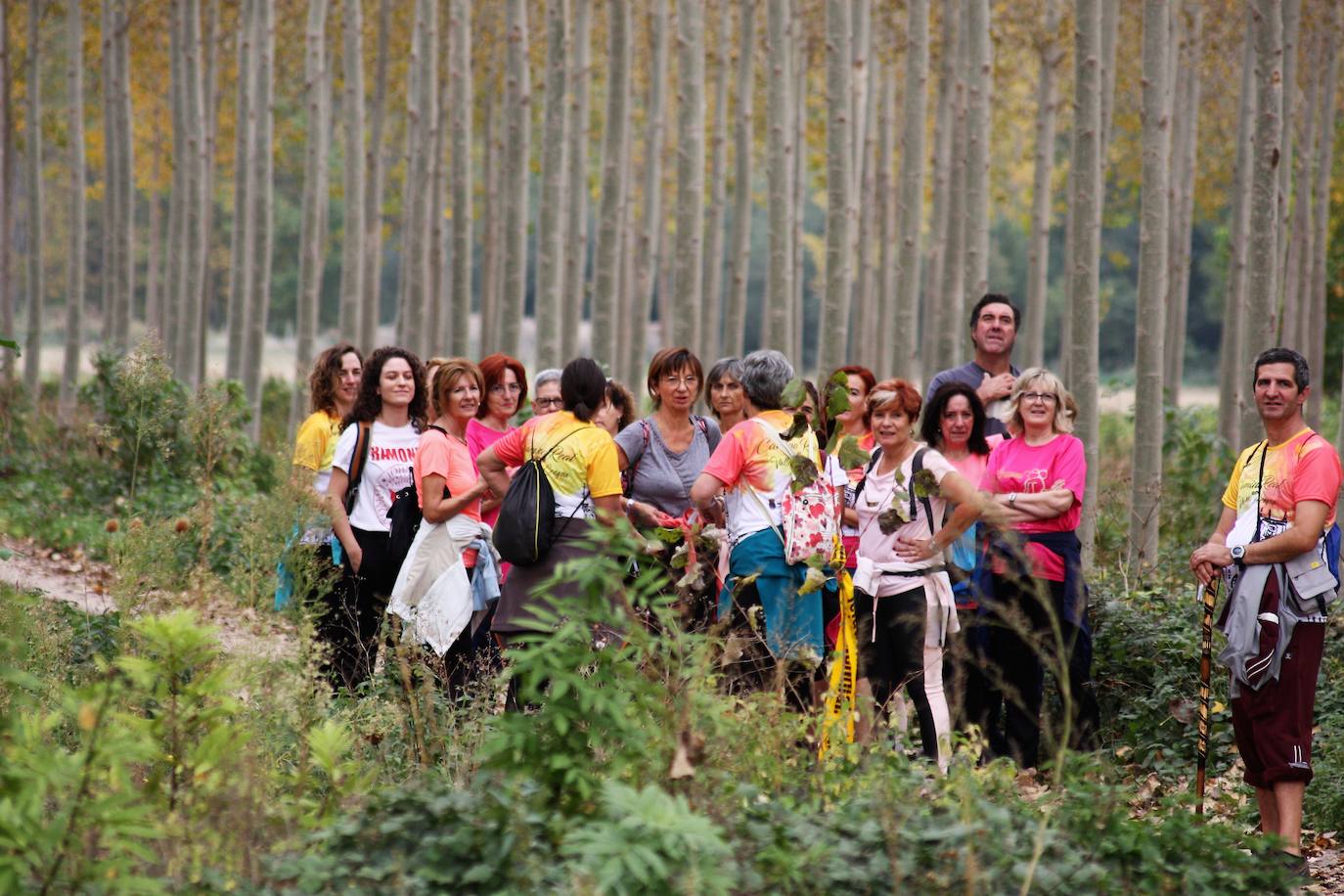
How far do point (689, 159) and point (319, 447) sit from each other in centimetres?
658

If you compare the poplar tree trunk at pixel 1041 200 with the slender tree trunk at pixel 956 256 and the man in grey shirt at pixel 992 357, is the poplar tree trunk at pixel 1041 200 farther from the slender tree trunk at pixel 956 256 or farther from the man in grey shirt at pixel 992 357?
the man in grey shirt at pixel 992 357

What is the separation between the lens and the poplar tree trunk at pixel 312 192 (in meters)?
16.7

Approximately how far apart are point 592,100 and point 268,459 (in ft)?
51.1

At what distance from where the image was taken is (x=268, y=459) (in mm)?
14953

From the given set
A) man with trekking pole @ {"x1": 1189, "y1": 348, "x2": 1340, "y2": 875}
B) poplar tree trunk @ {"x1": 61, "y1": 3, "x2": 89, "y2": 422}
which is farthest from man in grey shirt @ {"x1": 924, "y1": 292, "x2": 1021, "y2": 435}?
poplar tree trunk @ {"x1": 61, "y1": 3, "x2": 89, "y2": 422}

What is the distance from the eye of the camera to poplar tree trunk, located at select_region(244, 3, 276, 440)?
57.8 feet

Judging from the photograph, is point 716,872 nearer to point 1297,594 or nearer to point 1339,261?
point 1297,594

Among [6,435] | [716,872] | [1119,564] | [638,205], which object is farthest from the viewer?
[638,205]

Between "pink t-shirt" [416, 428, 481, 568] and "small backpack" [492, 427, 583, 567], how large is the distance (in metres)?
0.59

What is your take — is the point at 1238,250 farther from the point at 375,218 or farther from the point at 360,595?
the point at 375,218

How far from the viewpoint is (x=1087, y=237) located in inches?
391

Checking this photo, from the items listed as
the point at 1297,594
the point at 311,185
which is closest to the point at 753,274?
the point at 311,185

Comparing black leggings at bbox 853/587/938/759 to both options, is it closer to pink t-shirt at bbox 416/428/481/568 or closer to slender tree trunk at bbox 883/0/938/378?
pink t-shirt at bbox 416/428/481/568

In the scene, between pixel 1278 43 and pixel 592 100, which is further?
pixel 592 100
